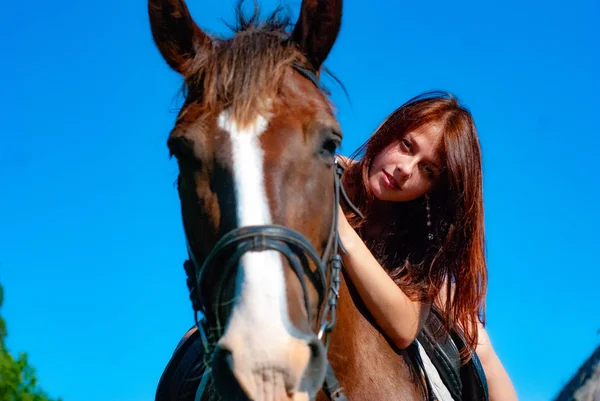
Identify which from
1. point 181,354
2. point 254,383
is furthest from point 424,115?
point 254,383

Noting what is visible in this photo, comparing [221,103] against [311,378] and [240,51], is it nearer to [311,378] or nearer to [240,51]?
[240,51]

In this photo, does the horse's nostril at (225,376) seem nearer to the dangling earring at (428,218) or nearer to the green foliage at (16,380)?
the dangling earring at (428,218)

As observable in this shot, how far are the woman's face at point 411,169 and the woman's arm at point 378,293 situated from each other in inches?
34.0

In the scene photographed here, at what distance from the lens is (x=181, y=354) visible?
14.4 ft

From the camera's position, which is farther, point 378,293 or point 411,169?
point 411,169

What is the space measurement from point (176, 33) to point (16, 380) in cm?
2966

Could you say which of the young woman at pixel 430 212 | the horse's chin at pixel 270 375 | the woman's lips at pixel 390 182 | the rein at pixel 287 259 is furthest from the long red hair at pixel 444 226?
the horse's chin at pixel 270 375

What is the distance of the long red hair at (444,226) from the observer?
404 centimetres

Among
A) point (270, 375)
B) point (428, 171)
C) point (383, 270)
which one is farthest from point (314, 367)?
point (428, 171)

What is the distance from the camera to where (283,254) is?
2471 millimetres

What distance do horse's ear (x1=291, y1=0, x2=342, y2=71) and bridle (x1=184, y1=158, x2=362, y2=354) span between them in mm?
888

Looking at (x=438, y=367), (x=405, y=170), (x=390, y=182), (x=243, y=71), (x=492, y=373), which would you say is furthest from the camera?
(x=492, y=373)

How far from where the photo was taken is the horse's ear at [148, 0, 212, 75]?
338 cm

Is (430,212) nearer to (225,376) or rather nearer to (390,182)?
(390,182)
